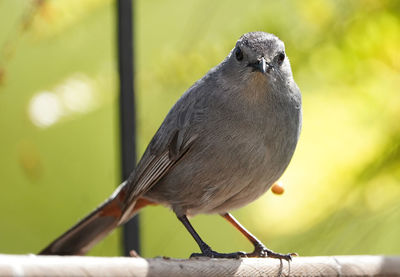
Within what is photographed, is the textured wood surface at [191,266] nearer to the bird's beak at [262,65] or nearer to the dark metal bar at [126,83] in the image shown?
the bird's beak at [262,65]

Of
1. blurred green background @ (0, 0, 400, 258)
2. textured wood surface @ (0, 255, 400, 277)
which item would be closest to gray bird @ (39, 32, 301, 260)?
textured wood surface @ (0, 255, 400, 277)

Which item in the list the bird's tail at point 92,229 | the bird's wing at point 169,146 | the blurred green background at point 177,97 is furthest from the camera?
the blurred green background at point 177,97

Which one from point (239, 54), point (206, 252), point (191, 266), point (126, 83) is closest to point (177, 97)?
point (126, 83)

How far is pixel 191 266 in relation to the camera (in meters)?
2.11

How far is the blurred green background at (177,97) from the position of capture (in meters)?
4.18

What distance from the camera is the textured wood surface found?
1.71m

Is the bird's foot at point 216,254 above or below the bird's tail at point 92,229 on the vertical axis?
below

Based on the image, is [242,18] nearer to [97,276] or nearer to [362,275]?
[362,275]

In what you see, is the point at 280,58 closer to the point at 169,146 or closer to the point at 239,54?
the point at 239,54

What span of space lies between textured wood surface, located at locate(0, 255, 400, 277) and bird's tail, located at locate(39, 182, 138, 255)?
91cm

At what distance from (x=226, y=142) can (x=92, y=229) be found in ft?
2.85

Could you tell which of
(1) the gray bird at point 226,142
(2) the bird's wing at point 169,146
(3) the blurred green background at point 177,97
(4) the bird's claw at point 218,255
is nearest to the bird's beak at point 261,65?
(1) the gray bird at point 226,142

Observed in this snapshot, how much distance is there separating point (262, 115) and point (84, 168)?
194 centimetres

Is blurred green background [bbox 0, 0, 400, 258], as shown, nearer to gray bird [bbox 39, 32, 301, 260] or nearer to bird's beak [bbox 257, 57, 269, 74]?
gray bird [bbox 39, 32, 301, 260]
